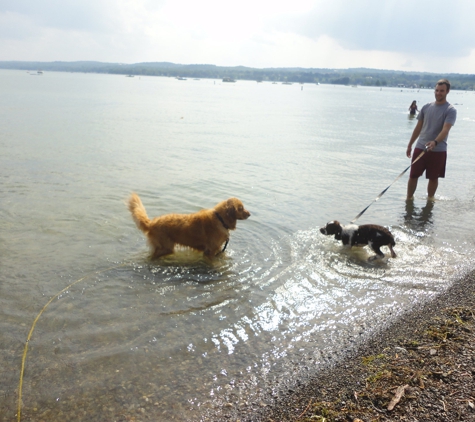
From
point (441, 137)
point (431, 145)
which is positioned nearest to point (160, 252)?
point (431, 145)

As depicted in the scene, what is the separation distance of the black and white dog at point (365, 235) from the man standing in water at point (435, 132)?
11.2ft

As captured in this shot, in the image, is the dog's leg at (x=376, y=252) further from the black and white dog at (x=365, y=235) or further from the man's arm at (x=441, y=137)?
the man's arm at (x=441, y=137)

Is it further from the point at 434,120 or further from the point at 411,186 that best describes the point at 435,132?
the point at 411,186

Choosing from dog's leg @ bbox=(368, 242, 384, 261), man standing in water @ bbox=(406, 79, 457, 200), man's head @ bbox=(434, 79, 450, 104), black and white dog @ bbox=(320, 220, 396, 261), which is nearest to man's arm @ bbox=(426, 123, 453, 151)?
man standing in water @ bbox=(406, 79, 457, 200)

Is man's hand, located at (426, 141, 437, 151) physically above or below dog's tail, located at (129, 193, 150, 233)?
above

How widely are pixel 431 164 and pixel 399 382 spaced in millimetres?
7709

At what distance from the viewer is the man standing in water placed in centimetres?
886

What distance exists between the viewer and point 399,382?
11.3 ft

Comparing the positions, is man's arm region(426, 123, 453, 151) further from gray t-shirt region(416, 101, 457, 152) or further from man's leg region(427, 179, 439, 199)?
man's leg region(427, 179, 439, 199)

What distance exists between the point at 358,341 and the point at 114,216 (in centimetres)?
620

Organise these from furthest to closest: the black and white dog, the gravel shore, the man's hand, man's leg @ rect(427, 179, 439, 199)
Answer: man's leg @ rect(427, 179, 439, 199) → the man's hand → the black and white dog → the gravel shore

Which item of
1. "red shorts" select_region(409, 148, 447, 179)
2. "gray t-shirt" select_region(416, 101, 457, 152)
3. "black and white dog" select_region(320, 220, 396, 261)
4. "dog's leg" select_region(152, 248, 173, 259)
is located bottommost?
"dog's leg" select_region(152, 248, 173, 259)

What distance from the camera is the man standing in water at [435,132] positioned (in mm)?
8859

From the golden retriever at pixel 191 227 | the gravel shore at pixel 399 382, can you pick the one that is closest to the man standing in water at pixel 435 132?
the golden retriever at pixel 191 227
